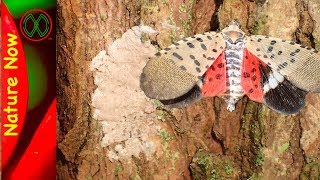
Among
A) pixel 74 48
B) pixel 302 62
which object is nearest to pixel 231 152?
pixel 302 62

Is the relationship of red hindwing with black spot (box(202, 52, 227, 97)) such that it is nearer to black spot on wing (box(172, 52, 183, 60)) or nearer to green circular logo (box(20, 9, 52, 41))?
black spot on wing (box(172, 52, 183, 60))

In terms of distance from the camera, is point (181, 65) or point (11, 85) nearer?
point (181, 65)

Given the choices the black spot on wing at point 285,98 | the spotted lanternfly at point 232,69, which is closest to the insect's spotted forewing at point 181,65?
the spotted lanternfly at point 232,69

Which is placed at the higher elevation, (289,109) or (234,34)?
(234,34)

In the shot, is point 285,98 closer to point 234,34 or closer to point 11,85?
point 234,34

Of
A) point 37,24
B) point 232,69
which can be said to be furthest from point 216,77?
point 37,24

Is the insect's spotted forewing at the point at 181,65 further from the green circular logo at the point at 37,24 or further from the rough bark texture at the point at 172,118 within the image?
the green circular logo at the point at 37,24

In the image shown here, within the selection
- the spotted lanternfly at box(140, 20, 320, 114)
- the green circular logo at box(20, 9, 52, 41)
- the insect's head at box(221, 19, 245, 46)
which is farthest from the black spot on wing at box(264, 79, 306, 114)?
the green circular logo at box(20, 9, 52, 41)

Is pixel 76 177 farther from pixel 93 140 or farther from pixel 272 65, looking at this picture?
pixel 272 65
